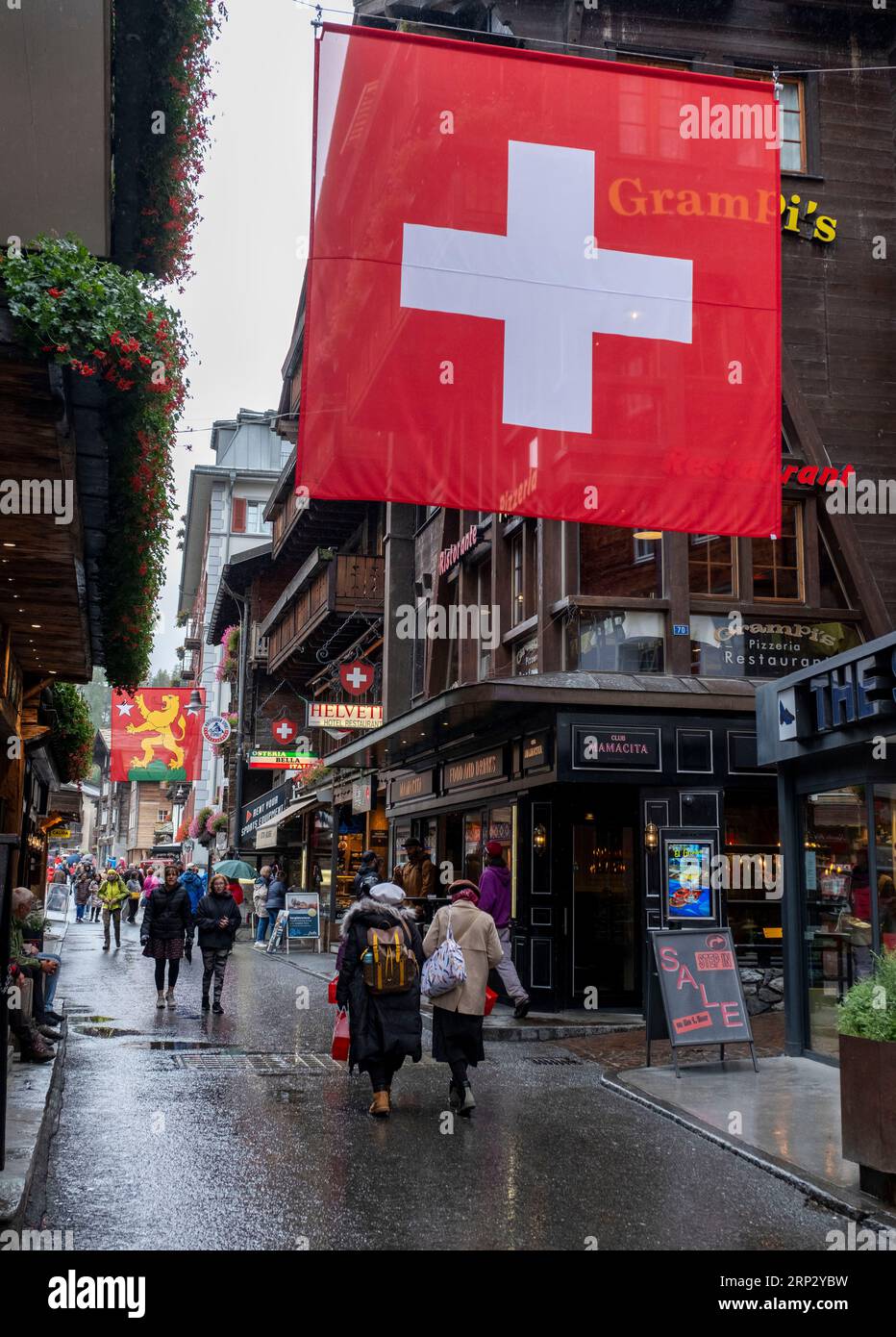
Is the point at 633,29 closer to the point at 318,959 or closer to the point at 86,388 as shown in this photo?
the point at 86,388

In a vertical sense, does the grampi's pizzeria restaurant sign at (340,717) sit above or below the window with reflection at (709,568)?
below

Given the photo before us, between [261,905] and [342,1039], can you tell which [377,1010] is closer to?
[342,1039]

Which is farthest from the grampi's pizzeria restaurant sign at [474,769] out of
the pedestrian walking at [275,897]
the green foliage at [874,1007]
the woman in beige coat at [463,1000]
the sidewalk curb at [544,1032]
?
the pedestrian walking at [275,897]

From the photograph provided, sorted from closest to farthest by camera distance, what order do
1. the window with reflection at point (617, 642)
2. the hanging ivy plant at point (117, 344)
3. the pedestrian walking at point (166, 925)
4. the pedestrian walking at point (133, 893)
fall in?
the hanging ivy plant at point (117, 344) → the pedestrian walking at point (166, 925) → the window with reflection at point (617, 642) → the pedestrian walking at point (133, 893)

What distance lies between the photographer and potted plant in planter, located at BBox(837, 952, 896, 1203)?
705cm

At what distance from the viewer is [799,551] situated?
59.3ft

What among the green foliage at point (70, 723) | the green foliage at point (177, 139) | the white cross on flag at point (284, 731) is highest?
the green foliage at point (177, 139)

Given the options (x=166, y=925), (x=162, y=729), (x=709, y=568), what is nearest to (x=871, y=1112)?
(x=166, y=925)

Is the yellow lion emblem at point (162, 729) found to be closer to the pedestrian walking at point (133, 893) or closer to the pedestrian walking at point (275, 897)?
the pedestrian walking at point (133, 893)

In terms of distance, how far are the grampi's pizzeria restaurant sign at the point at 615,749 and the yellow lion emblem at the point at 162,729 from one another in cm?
2494

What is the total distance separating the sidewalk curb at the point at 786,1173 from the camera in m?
6.84

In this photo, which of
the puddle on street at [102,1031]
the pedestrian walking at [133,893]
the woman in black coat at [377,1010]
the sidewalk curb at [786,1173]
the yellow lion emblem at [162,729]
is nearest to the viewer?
the sidewalk curb at [786,1173]

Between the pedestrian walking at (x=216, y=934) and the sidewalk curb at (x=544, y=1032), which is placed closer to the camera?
the sidewalk curb at (x=544, y=1032)

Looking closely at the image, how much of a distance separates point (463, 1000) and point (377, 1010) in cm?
67
